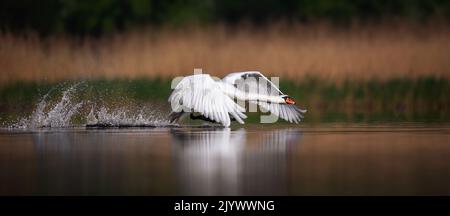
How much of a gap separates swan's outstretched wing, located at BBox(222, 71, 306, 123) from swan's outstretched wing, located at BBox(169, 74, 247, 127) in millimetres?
374

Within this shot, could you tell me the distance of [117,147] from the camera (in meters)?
A: 10.2

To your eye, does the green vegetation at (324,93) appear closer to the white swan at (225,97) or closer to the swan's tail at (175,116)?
the white swan at (225,97)

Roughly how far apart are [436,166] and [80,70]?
433 inches

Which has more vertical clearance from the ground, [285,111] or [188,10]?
[188,10]

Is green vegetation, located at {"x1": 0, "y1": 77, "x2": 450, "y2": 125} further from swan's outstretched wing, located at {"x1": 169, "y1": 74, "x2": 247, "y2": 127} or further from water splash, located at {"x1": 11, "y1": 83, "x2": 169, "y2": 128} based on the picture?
swan's outstretched wing, located at {"x1": 169, "y1": 74, "x2": 247, "y2": 127}

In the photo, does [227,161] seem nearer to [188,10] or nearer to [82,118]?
[82,118]

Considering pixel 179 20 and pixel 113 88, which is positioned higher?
pixel 179 20

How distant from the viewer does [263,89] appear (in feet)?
46.0


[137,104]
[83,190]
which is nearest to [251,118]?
[137,104]

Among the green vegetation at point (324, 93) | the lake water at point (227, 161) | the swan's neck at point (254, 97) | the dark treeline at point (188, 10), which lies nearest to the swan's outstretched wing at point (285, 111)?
the swan's neck at point (254, 97)

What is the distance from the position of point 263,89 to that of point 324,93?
397 cm

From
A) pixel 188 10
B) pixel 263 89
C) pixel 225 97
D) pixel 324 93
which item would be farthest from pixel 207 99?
pixel 188 10
